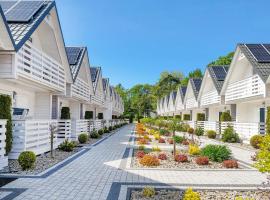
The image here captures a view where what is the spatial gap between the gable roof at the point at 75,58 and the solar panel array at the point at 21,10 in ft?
19.3

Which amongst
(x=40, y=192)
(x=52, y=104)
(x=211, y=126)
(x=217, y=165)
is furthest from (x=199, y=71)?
(x=40, y=192)

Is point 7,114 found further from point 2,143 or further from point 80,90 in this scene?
point 80,90

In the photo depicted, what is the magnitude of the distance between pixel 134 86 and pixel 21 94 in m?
82.8

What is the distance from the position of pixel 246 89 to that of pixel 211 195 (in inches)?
581

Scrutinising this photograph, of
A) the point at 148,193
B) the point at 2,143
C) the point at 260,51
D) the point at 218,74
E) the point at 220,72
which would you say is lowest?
the point at 148,193

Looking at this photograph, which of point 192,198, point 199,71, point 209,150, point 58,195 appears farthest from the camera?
point 199,71

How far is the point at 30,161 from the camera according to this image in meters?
9.15

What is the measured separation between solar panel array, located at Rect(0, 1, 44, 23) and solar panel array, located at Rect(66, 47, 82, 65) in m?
6.61

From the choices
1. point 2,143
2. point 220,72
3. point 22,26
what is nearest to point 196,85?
point 220,72

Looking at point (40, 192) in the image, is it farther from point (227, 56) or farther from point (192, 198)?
point (227, 56)

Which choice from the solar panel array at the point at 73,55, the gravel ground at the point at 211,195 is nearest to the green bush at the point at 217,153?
the gravel ground at the point at 211,195

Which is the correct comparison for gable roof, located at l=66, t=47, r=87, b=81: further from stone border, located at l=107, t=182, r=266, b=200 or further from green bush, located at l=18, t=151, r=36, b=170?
stone border, located at l=107, t=182, r=266, b=200

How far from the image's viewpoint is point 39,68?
13.2 meters

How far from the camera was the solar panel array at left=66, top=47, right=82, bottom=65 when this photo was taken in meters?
20.3
